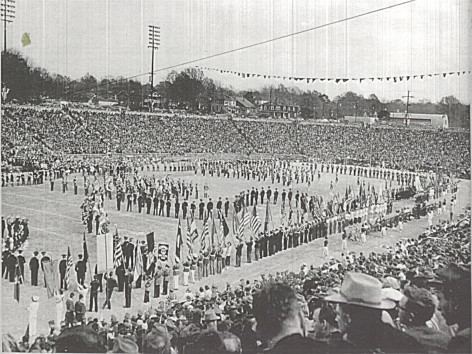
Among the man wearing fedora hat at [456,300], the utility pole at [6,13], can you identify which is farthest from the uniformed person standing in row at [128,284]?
the man wearing fedora hat at [456,300]

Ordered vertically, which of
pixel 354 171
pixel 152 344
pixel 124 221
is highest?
pixel 354 171

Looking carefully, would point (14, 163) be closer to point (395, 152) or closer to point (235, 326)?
point (235, 326)

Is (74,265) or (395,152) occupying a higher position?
(395,152)

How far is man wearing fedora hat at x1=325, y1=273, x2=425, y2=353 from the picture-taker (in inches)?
104

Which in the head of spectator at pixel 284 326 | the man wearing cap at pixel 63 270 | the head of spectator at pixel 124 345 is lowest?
the head of spectator at pixel 124 345

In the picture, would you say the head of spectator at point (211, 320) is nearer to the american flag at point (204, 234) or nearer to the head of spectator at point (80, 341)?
the american flag at point (204, 234)

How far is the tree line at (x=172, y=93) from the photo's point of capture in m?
2.75

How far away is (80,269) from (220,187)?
0.65m

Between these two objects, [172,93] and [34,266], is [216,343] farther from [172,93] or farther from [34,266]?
[172,93]

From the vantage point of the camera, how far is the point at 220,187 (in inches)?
110

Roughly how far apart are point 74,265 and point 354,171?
3.89ft

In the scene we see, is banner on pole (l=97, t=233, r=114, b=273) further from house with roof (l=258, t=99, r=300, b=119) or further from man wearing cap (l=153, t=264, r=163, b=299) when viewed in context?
house with roof (l=258, t=99, r=300, b=119)

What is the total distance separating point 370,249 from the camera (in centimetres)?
275

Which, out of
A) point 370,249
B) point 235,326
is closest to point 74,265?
point 235,326
